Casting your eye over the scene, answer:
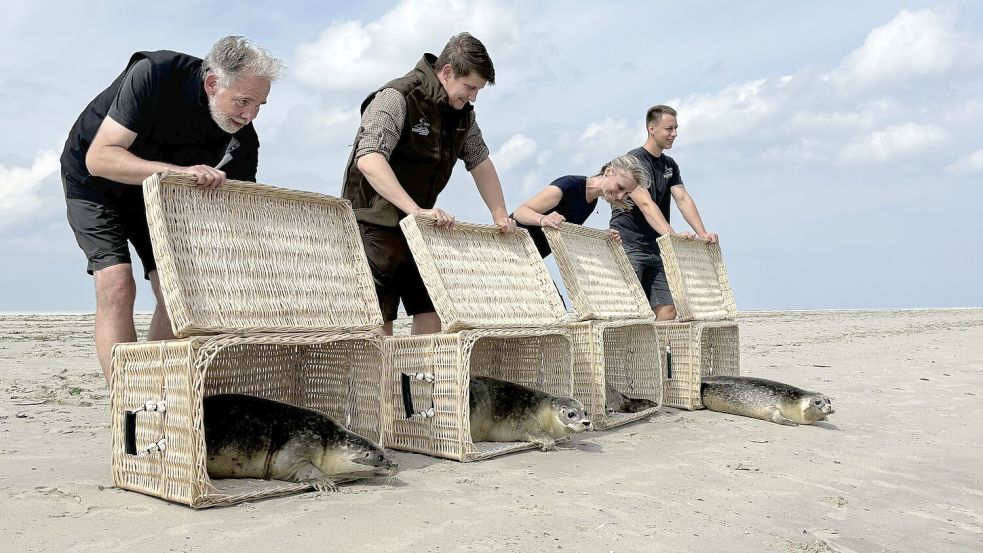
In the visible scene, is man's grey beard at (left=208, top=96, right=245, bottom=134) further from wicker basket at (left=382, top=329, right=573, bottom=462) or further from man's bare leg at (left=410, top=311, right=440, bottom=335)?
man's bare leg at (left=410, top=311, right=440, bottom=335)

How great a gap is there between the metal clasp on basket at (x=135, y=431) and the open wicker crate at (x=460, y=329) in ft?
3.56

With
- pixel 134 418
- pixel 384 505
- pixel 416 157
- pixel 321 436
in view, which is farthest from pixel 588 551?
pixel 416 157

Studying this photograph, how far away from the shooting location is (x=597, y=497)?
352cm

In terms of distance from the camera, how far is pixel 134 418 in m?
3.46

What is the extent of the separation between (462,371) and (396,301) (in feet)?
3.17

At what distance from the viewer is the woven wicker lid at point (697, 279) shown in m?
6.39

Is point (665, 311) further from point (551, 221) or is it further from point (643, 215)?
point (551, 221)

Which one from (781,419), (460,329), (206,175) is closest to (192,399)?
(206,175)

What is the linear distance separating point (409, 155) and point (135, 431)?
2.15m

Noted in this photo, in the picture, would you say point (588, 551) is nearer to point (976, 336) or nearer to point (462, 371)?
point (462, 371)

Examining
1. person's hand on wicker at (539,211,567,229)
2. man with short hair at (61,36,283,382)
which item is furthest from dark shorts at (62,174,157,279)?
person's hand on wicker at (539,211,567,229)

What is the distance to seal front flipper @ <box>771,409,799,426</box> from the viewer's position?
5902 millimetres

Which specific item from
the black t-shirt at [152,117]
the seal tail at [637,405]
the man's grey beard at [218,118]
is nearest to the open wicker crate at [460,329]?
the seal tail at [637,405]

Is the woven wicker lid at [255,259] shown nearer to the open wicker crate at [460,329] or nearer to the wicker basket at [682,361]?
the open wicker crate at [460,329]
